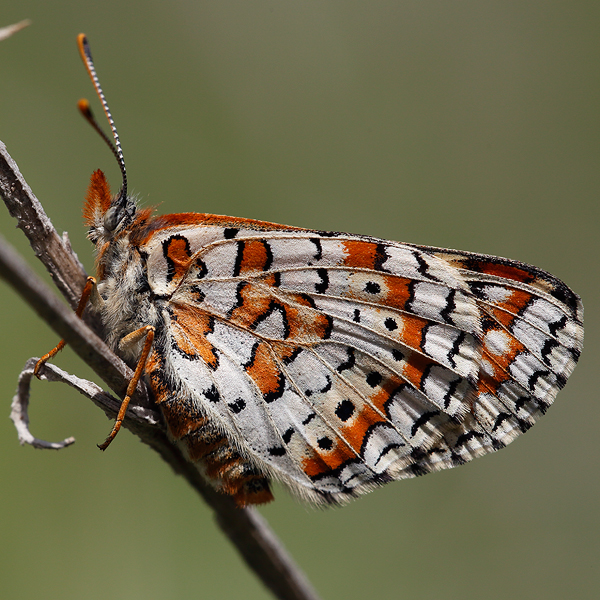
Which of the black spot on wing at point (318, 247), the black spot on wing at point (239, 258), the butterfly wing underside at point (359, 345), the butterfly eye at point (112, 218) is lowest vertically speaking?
the butterfly wing underside at point (359, 345)

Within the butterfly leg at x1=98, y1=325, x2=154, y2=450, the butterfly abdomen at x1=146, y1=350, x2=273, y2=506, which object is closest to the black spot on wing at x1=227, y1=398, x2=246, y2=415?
the butterfly abdomen at x1=146, y1=350, x2=273, y2=506

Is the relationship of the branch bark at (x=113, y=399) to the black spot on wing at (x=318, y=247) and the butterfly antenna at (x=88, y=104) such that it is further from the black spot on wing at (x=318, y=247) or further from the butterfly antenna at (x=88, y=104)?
the black spot on wing at (x=318, y=247)

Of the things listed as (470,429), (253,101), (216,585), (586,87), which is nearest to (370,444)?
(470,429)

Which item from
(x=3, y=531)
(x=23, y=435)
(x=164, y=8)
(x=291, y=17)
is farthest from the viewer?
(x=291, y=17)

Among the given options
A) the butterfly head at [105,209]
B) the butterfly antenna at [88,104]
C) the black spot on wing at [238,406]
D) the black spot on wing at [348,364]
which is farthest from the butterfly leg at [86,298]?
the black spot on wing at [348,364]

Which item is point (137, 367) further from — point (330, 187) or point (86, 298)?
point (330, 187)

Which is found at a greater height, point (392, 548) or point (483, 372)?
point (483, 372)

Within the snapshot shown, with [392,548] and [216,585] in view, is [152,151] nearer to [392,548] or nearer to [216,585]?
[216,585]

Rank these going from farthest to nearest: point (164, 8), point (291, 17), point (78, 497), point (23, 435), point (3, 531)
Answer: point (291, 17) < point (164, 8) < point (78, 497) < point (3, 531) < point (23, 435)

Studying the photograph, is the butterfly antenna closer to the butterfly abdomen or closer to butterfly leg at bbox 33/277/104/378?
butterfly leg at bbox 33/277/104/378
